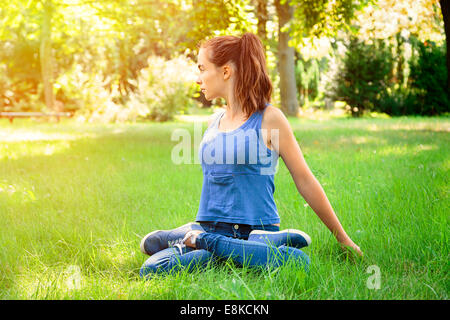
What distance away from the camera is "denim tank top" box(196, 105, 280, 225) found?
308cm

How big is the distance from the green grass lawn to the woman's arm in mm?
250

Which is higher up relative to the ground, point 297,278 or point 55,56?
point 55,56

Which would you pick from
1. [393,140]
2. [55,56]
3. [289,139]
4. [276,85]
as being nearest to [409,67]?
[276,85]

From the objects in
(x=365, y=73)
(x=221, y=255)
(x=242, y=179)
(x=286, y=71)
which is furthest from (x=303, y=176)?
(x=365, y=73)

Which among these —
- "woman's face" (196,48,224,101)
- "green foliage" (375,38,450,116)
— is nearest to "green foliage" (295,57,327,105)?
"green foliage" (375,38,450,116)

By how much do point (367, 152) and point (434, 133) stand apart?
12.1ft

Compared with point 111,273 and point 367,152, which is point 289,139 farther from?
point 367,152

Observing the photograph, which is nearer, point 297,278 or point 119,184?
point 297,278

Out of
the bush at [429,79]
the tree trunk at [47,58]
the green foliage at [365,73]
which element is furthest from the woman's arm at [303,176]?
the tree trunk at [47,58]

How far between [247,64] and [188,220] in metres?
1.77

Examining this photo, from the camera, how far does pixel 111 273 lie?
3.17 metres

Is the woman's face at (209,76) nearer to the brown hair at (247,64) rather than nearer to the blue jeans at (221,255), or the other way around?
the brown hair at (247,64)

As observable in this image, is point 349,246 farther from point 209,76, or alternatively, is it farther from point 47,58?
point 47,58

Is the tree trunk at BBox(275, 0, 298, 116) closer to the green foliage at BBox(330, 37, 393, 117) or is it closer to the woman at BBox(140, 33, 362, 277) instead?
A: the green foliage at BBox(330, 37, 393, 117)
